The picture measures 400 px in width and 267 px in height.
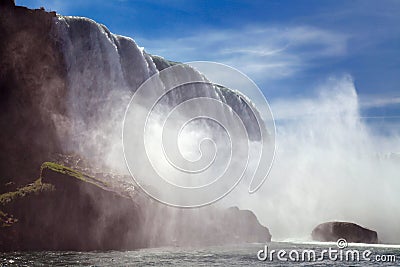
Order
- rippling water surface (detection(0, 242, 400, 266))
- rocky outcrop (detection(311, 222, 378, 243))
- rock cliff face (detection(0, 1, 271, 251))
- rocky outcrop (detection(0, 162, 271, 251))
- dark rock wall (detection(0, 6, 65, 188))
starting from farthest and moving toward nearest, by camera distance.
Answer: rocky outcrop (detection(311, 222, 378, 243))
dark rock wall (detection(0, 6, 65, 188))
rock cliff face (detection(0, 1, 271, 251))
rocky outcrop (detection(0, 162, 271, 251))
rippling water surface (detection(0, 242, 400, 266))

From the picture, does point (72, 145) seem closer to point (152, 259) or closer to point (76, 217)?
point (76, 217)

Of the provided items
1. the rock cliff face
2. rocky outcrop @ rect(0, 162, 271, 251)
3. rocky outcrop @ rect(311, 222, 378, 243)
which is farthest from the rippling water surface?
rocky outcrop @ rect(311, 222, 378, 243)

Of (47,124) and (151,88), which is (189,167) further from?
(47,124)

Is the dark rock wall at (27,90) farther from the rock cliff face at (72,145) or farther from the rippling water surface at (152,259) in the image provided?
the rippling water surface at (152,259)

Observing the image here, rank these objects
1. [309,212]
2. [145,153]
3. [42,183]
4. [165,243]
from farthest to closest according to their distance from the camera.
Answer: [309,212] → [145,153] → [165,243] → [42,183]

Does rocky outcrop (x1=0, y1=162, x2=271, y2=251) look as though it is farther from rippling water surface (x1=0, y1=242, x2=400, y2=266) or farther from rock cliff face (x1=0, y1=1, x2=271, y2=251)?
rippling water surface (x1=0, y1=242, x2=400, y2=266)

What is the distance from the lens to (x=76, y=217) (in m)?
32.9

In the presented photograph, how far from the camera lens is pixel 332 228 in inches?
2044

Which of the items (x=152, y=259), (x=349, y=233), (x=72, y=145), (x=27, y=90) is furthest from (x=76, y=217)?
(x=349, y=233)

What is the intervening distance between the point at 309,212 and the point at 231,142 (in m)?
15.6

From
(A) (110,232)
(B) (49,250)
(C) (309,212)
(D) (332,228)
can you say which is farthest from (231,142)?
(B) (49,250)

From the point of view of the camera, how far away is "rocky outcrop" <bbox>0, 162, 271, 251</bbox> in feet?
103

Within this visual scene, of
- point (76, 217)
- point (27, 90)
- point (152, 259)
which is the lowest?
point (152, 259)

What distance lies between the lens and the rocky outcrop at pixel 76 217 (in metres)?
31.4
